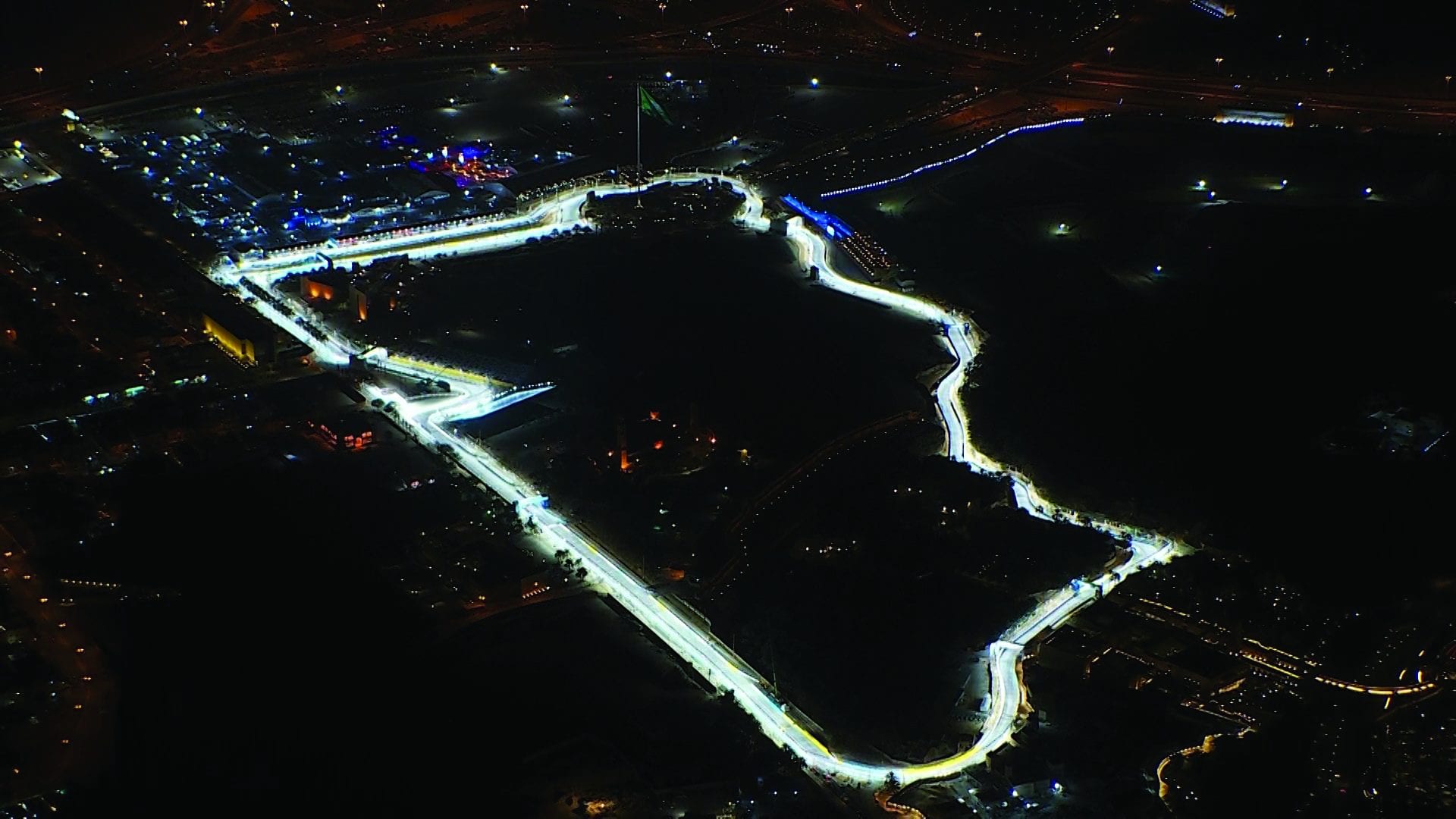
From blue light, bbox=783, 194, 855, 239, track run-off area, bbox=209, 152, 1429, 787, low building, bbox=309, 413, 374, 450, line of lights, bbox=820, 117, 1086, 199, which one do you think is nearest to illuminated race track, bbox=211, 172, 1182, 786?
track run-off area, bbox=209, 152, 1429, 787

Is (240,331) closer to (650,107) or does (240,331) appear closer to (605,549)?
(605,549)

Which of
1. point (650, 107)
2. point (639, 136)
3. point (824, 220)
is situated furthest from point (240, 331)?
point (650, 107)

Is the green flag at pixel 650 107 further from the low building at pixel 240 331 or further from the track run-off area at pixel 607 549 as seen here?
the low building at pixel 240 331

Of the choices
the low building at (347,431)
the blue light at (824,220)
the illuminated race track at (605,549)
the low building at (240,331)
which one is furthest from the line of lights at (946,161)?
the low building at (347,431)

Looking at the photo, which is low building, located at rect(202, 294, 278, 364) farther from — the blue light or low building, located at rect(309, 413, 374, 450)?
the blue light

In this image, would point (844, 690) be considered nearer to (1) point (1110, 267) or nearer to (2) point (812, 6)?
(1) point (1110, 267)

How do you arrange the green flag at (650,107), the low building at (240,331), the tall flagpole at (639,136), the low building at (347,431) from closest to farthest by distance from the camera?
the low building at (347,431)
the low building at (240,331)
the tall flagpole at (639,136)
the green flag at (650,107)

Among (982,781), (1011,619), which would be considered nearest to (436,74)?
(1011,619)
